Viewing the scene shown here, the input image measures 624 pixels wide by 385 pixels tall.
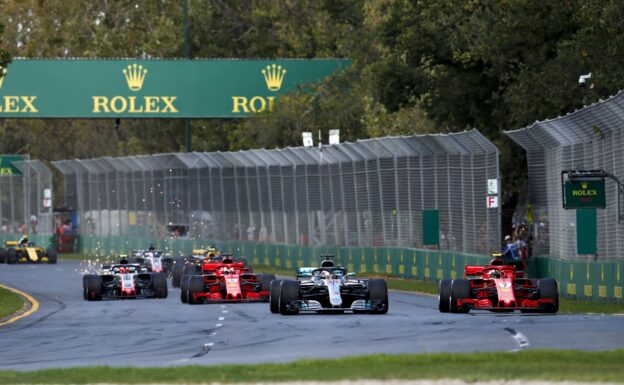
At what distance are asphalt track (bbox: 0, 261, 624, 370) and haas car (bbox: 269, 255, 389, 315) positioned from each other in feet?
0.95

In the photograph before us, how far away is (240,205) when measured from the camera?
67000 mm

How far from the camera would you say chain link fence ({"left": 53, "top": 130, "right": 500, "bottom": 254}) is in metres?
46.2

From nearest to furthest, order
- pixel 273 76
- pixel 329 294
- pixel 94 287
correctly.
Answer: pixel 329 294 → pixel 94 287 → pixel 273 76

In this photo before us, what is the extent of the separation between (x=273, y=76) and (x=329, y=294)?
123ft

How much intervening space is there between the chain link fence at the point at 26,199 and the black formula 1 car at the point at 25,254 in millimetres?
12335

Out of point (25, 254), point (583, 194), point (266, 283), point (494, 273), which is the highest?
point (583, 194)

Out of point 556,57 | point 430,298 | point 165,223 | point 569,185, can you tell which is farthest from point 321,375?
point 165,223

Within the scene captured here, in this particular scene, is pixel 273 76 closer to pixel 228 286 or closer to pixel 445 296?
pixel 228 286

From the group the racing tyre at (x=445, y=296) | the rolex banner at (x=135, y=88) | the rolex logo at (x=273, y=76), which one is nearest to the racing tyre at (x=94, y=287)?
the racing tyre at (x=445, y=296)

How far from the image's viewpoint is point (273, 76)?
69.6 metres

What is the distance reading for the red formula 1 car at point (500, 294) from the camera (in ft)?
103

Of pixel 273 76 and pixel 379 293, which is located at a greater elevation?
pixel 273 76

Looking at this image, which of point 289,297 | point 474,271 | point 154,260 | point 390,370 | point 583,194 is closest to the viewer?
point 390,370

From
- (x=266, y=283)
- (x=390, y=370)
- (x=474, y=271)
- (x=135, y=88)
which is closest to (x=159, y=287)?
(x=266, y=283)
